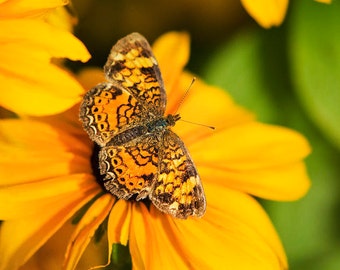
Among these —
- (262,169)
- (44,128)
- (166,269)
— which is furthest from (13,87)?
(262,169)

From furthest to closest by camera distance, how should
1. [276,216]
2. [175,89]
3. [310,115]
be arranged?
[276,216] < [310,115] < [175,89]

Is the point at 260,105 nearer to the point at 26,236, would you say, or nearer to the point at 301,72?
the point at 301,72

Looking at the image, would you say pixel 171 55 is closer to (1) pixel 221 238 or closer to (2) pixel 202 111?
(2) pixel 202 111

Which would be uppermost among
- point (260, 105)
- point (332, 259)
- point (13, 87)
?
point (13, 87)

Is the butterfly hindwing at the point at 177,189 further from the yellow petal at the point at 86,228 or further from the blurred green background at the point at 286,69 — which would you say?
the blurred green background at the point at 286,69

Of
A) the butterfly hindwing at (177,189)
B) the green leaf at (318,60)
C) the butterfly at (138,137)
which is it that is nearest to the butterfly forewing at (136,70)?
the butterfly at (138,137)

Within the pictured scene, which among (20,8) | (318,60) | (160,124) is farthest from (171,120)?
(318,60)
